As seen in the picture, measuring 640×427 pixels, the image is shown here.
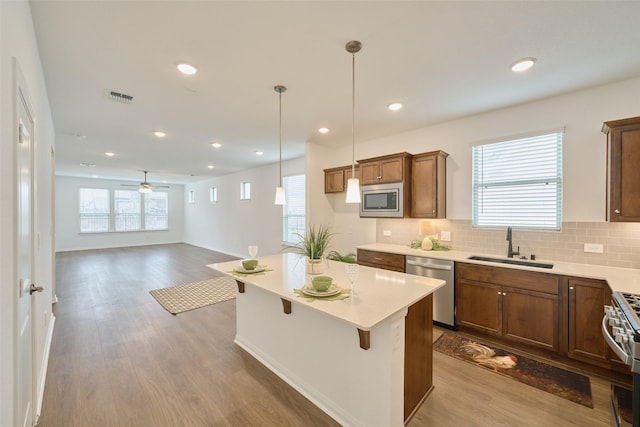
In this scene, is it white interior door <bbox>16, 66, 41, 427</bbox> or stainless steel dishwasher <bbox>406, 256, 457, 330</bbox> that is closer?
white interior door <bbox>16, 66, 41, 427</bbox>

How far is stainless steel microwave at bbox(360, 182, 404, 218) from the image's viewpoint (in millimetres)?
3760

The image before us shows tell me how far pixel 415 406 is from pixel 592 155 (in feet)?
9.97

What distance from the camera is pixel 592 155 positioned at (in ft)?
9.00

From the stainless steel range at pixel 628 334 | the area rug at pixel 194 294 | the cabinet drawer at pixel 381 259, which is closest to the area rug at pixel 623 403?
the stainless steel range at pixel 628 334

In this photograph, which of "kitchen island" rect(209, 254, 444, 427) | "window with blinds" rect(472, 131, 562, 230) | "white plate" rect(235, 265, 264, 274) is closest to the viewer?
"kitchen island" rect(209, 254, 444, 427)

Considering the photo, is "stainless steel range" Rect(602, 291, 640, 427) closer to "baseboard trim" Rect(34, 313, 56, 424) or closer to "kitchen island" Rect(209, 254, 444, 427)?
"kitchen island" Rect(209, 254, 444, 427)

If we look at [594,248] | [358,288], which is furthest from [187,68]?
[594,248]

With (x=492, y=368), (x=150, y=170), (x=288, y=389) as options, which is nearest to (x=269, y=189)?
(x=150, y=170)

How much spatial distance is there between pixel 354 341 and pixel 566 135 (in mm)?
3176

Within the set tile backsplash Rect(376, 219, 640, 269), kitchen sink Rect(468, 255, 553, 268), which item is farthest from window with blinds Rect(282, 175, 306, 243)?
kitchen sink Rect(468, 255, 553, 268)

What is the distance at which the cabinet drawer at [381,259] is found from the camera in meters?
3.61

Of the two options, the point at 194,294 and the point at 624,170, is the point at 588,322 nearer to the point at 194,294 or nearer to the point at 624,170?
the point at 624,170

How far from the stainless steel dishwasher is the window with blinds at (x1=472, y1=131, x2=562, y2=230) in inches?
32.7

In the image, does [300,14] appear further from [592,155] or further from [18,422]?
[592,155]
